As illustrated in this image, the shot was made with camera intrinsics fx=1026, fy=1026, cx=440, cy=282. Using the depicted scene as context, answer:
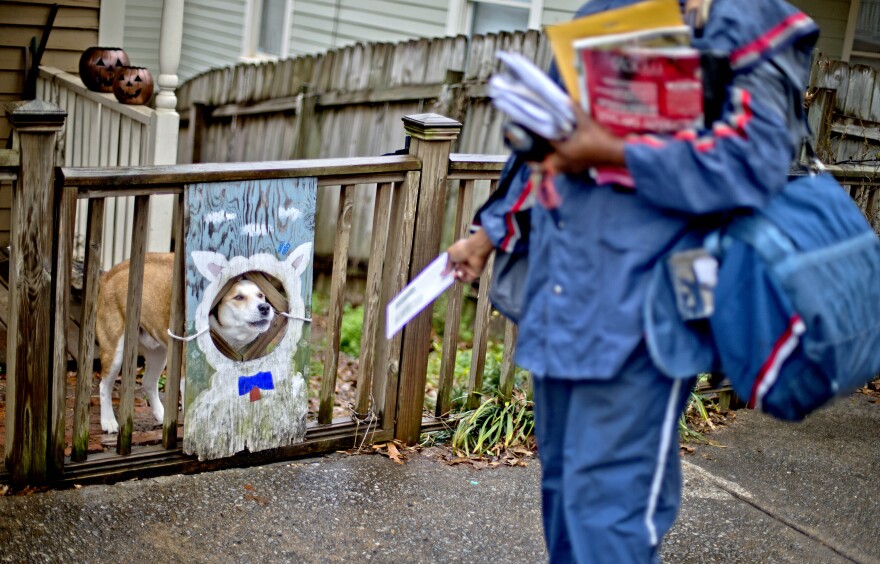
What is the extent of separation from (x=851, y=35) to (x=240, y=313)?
8.78 meters

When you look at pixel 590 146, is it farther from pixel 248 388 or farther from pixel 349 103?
pixel 349 103

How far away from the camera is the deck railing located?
6910mm

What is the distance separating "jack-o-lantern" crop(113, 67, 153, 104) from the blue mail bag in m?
5.71

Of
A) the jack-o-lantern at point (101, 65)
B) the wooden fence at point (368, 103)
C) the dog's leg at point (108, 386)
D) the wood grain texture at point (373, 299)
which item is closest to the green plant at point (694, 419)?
the wood grain texture at point (373, 299)

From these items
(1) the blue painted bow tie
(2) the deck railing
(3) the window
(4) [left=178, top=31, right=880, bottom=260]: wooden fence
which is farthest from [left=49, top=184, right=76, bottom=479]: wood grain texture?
(3) the window

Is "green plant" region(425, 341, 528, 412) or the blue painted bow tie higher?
the blue painted bow tie

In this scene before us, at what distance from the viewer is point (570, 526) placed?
238 cm

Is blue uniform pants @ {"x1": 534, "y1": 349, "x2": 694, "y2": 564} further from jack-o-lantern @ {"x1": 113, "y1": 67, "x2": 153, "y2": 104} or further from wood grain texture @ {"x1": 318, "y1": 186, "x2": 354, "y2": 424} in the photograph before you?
jack-o-lantern @ {"x1": 113, "y1": 67, "x2": 153, "y2": 104}

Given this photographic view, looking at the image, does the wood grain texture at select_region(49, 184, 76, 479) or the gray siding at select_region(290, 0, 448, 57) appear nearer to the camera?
the wood grain texture at select_region(49, 184, 76, 479)

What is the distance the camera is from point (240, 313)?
4055 millimetres

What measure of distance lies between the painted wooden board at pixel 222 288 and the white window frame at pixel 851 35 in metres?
8.33

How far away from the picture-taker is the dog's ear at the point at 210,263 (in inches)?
154

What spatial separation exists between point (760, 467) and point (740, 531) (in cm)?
75

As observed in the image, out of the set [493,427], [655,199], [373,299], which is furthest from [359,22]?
[655,199]
